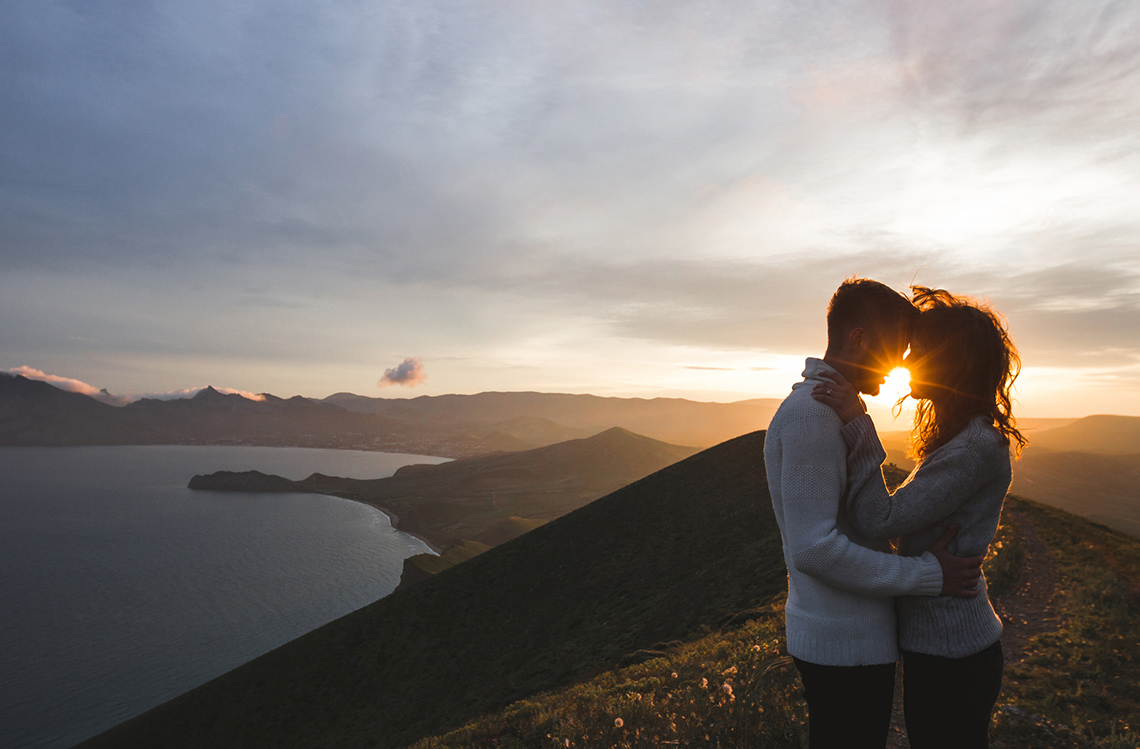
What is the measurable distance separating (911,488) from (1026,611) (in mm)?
13377

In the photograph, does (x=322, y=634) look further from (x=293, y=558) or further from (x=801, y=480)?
(x=293, y=558)

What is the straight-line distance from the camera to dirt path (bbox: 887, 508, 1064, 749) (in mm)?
7945

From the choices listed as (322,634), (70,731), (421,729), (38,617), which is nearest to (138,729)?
(322,634)

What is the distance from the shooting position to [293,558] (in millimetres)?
125125

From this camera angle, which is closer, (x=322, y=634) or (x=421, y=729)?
(x=421, y=729)

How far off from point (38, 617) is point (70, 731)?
170ft

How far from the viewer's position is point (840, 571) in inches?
108

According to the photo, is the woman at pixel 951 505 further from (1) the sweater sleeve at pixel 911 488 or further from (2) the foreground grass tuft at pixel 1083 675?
(2) the foreground grass tuft at pixel 1083 675

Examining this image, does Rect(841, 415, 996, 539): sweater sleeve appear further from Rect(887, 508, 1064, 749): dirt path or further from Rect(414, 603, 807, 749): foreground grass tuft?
Result: Rect(887, 508, 1064, 749): dirt path

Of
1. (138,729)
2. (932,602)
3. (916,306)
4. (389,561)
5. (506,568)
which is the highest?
(916,306)

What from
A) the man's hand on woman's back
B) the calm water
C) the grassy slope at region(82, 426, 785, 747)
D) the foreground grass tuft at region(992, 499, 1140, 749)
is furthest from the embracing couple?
the calm water

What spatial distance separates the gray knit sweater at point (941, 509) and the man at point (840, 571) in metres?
0.09

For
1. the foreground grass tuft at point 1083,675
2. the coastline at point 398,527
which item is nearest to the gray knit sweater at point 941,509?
the foreground grass tuft at point 1083,675

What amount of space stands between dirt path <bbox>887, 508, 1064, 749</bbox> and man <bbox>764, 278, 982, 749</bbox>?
17.5 ft
